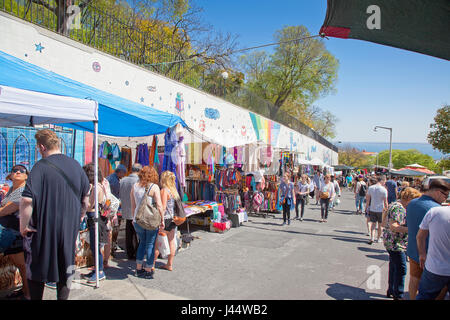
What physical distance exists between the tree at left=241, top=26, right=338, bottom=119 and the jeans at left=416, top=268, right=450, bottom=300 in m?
35.8

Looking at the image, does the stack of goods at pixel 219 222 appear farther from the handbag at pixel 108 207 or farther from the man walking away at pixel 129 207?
the handbag at pixel 108 207

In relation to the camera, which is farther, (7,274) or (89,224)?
(89,224)

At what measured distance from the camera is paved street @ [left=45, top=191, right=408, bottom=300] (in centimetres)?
439

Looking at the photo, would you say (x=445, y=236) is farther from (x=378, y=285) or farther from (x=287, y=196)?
(x=287, y=196)

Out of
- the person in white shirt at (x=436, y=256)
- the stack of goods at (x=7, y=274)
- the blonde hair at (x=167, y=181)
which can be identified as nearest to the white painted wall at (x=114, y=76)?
the blonde hair at (x=167, y=181)

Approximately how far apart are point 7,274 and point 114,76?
5.66 metres

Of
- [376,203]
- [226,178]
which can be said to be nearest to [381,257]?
[376,203]

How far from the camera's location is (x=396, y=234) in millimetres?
4461

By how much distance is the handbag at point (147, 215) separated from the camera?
4.66 meters

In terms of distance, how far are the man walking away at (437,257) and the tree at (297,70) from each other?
35.6 meters

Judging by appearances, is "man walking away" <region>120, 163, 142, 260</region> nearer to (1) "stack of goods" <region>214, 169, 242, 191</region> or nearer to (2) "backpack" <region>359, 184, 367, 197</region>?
(1) "stack of goods" <region>214, 169, 242, 191</region>

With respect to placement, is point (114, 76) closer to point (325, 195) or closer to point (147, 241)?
point (147, 241)

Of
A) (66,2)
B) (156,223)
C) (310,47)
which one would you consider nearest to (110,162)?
(156,223)
